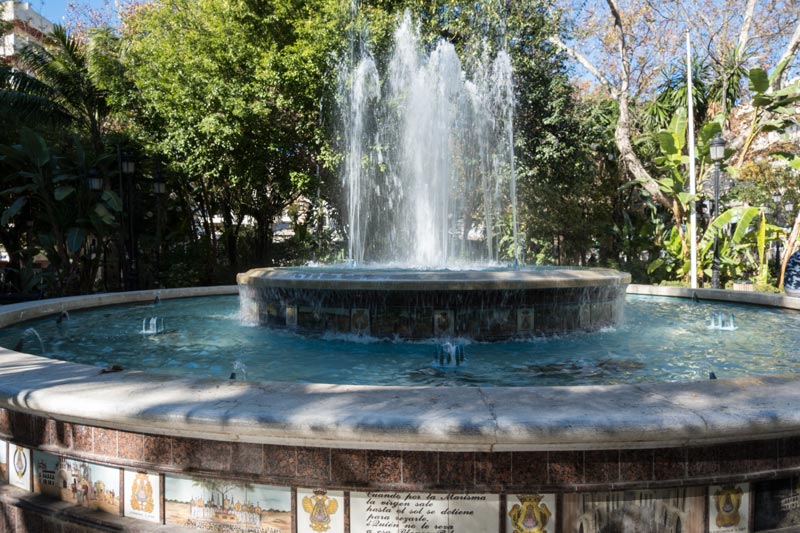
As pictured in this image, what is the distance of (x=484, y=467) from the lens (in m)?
2.51

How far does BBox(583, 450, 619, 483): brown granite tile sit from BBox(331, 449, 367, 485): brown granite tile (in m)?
0.98

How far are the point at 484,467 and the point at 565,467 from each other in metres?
0.36

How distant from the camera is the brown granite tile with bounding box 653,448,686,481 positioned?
253 cm

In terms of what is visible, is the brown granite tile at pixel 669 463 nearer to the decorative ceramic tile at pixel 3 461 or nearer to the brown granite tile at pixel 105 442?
the brown granite tile at pixel 105 442

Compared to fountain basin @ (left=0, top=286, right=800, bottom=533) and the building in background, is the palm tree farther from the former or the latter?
fountain basin @ (left=0, top=286, right=800, bottom=533)

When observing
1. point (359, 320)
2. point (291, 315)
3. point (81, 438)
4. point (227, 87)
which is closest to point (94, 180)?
point (227, 87)

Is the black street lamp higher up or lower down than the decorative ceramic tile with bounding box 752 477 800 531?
higher up

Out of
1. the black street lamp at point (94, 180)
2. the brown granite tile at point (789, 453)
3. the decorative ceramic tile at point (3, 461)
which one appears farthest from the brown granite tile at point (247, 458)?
the black street lamp at point (94, 180)

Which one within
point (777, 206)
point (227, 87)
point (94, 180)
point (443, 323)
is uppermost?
point (227, 87)

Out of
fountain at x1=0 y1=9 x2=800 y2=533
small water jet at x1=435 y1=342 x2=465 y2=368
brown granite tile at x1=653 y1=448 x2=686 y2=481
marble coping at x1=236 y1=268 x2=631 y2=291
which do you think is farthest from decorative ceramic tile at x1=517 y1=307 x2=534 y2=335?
brown granite tile at x1=653 y1=448 x2=686 y2=481

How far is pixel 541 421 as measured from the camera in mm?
2430

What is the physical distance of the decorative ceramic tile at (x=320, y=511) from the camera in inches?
101

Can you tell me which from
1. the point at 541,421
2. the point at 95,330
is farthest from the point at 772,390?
the point at 95,330

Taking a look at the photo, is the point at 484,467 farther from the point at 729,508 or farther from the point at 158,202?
the point at 158,202
